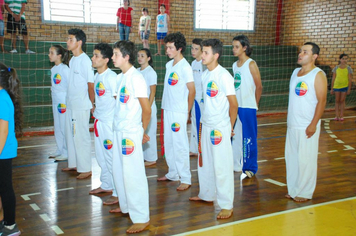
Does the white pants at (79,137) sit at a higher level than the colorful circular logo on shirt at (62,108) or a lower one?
lower

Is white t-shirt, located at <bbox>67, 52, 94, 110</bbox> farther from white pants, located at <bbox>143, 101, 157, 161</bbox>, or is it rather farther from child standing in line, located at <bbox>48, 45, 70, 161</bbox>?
white pants, located at <bbox>143, 101, 157, 161</bbox>

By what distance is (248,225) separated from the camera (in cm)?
342

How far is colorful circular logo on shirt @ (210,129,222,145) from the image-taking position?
3545mm

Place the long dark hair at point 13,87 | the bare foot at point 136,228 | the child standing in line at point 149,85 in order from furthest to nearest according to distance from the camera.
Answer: the child standing in line at point 149,85
the bare foot at point 136,228
the long dark hair at point 13,87

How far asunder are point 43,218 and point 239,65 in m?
2.90

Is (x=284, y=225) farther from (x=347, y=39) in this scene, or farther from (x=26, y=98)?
(x=347, y=39)

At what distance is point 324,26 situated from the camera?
1285 cm

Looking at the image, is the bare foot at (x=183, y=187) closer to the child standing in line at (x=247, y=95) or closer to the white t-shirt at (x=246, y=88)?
the child standing in line at (x=247, y=95)

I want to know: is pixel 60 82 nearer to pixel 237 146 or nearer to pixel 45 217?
pixel 45 217

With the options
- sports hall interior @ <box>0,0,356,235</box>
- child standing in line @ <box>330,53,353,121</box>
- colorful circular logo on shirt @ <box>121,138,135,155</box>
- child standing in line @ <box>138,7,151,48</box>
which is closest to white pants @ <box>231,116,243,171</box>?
sports hall interior @ <box>0,0,356,235</box>

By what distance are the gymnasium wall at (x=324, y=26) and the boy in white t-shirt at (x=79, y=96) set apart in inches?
398

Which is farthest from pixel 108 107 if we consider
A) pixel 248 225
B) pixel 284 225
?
pixel 284 225

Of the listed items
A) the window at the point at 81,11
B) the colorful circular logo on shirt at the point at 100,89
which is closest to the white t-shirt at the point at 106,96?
the colorful circular logo on shirt at the point at 100,89

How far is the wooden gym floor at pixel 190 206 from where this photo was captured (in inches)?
132
